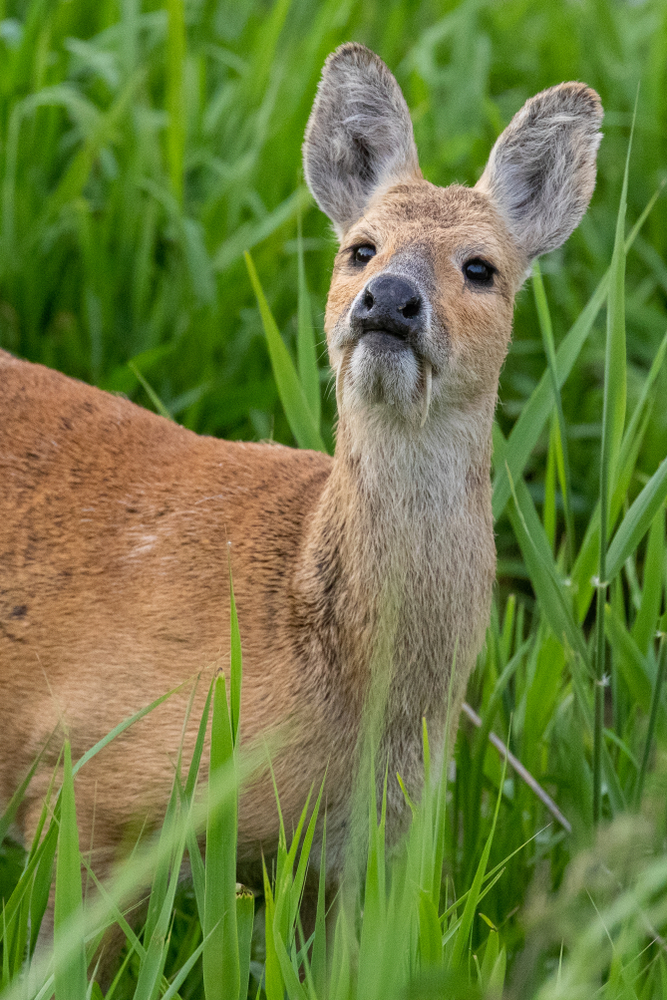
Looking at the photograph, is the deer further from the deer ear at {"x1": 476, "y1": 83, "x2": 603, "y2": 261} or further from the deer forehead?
the deer ear at {"x1": 476, "y1": 83, "x2": 603, "y2": 261}

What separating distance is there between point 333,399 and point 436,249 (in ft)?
5.43

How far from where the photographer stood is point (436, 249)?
2.75 metres

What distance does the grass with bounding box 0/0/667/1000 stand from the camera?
6.77ft

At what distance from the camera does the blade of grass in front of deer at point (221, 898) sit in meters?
2.00

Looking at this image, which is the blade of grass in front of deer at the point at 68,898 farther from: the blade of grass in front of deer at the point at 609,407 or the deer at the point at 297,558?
the blade of grass in front of deer at the point at 609,407

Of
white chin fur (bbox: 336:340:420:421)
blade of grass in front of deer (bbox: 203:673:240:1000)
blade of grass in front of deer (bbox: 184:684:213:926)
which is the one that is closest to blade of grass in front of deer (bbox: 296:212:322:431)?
white chin fur (bbox: 336:340:420:421)

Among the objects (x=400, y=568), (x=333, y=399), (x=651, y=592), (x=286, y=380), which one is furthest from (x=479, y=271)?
(x=333, y=399)

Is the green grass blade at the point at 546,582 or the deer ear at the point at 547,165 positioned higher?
the deer ear at the point at 547,165

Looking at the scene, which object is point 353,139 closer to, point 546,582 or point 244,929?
point 546,582

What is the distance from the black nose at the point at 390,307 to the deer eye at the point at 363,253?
0.38 meters

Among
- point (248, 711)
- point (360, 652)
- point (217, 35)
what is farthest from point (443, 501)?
point (217, 35)

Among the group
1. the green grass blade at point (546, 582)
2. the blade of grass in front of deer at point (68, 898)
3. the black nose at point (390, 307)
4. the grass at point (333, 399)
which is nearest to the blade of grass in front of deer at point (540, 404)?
the grass at point (333, 399)

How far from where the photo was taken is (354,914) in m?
2.63

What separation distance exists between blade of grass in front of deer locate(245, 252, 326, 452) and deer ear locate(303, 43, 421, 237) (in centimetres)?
32
